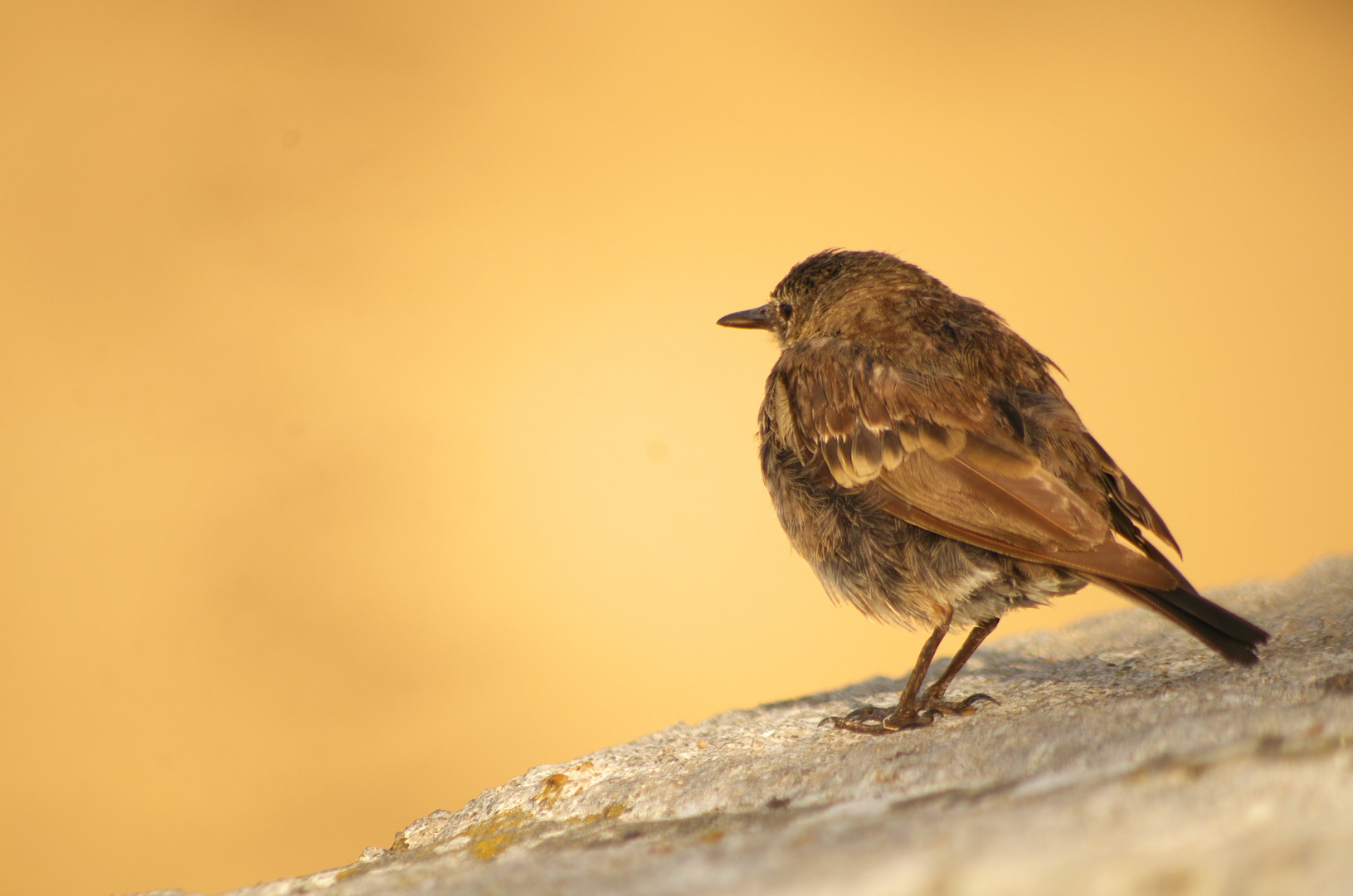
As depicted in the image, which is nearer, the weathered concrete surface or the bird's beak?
the weathered concrete surface

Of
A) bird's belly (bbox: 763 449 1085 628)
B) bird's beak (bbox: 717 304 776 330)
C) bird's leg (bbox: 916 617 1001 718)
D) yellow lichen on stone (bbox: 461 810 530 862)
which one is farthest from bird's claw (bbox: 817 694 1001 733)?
bird's beak (bbox: 717 304 776 330)

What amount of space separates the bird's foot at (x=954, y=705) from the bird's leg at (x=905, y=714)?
0.16 feet

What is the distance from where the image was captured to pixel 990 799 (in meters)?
2.35

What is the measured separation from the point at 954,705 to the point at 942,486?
886 mm

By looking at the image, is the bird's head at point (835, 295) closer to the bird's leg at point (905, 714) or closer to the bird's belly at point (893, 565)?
the bird's belly at point (893, 565)

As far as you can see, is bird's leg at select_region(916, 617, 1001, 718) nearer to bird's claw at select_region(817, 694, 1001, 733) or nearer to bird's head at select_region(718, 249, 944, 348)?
bird's claw at select_region(817, 694, 1001, 733)

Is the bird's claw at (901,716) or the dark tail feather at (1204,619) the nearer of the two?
the dark tail feather at (1204,619)

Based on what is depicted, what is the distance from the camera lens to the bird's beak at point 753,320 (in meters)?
5.46

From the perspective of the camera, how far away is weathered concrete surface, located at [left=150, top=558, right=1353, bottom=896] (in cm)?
174

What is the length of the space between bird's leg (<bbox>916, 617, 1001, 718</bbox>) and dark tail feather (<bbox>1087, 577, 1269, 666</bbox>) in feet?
2.91

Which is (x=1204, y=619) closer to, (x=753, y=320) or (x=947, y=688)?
(x=947, y=688)

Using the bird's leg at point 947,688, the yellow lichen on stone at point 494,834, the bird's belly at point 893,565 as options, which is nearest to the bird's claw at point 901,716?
the bird's leg at point 947,688

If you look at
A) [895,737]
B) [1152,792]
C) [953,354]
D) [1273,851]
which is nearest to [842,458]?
[953,354]

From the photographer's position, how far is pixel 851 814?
98.8 inches
